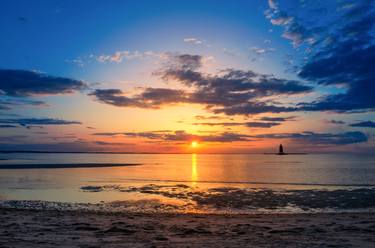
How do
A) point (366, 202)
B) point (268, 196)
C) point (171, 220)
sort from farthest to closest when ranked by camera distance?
point (268, 196)
point (366, 202)
point (171, 220)

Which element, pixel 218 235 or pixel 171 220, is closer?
pixel 218 235

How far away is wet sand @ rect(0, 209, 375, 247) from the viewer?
13.6 metres

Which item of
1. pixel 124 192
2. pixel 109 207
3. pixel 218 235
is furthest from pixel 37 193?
pixel 218 235

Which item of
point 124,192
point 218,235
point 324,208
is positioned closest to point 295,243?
point 218,235

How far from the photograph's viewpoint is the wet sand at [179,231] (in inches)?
537

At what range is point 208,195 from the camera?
3459 cm

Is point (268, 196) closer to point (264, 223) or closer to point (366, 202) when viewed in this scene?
point (366, 202)

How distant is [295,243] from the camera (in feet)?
44.6

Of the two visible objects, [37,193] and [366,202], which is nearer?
[366,202]

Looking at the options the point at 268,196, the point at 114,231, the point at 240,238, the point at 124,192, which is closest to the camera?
the point at 240,238

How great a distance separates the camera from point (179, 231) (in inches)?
640

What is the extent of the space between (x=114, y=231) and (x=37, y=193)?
2132cm

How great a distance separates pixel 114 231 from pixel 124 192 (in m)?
20.8

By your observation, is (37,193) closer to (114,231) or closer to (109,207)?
(109,207)
